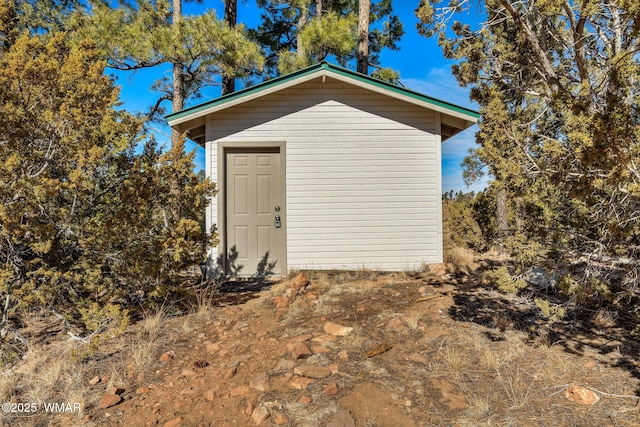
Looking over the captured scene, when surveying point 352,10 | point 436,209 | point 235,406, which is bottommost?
point 235,406

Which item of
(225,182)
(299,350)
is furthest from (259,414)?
(225,182)

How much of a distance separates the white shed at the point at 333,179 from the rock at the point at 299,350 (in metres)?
3.31

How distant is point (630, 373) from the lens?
2.87 meters

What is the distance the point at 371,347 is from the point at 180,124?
5205 mm

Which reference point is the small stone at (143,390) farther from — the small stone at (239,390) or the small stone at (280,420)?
the small stone at (280,420)

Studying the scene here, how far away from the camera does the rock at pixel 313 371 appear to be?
2.93 m

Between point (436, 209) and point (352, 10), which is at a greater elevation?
point (352, 10)

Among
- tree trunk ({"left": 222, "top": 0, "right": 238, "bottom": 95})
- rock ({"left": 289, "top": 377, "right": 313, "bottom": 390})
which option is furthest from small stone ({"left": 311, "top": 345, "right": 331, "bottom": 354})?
tree trunk ({"left": 222, "top": 0, "right": 238, "bottom": 95})

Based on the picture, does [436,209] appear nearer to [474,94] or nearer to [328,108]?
[328,108]

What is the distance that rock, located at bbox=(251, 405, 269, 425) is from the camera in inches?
95.8

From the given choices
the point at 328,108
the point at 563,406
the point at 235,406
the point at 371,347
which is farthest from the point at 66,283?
the point at 328,108

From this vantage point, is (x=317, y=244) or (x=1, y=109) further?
(x=317, y=244)

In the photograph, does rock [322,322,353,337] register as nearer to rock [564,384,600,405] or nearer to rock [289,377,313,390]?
rock [289,377,313,390]

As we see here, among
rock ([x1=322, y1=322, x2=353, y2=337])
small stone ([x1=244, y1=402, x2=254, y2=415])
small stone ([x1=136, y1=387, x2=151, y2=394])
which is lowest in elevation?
small stone ([x1=136, y1=387, x2=151, y2=394])
